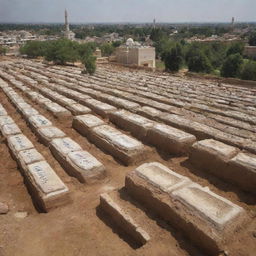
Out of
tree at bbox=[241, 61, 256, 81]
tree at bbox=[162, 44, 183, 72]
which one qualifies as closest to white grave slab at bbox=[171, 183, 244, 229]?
tree at bbox=[241, 61, 256, 81]

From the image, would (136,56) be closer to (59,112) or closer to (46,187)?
(59,112)

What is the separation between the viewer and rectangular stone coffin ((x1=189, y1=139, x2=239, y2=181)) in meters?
3.98

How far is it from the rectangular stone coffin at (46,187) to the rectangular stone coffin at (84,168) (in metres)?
0.31

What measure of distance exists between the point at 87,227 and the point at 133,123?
2897 millimetres

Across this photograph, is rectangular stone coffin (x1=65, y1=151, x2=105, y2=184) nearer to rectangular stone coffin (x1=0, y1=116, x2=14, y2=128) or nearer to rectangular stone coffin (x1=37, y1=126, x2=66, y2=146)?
rectangular stone coffin (x1=37, y1=126, x2=66, y2=146)

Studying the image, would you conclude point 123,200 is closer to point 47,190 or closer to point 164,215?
point 164,215

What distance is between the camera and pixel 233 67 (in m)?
29.9

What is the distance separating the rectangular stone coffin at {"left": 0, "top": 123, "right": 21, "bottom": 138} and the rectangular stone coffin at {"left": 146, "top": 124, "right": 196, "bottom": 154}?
2.97 metres

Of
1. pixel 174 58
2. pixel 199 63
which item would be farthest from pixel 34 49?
pixel 199 63

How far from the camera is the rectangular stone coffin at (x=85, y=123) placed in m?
5.73

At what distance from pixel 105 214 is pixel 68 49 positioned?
25220mm

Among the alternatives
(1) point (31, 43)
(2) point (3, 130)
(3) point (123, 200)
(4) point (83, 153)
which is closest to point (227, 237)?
(3) point (123, 200)

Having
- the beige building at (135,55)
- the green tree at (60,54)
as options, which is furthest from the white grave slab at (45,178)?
the beige building at (135,55)

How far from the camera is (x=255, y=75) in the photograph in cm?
2653
